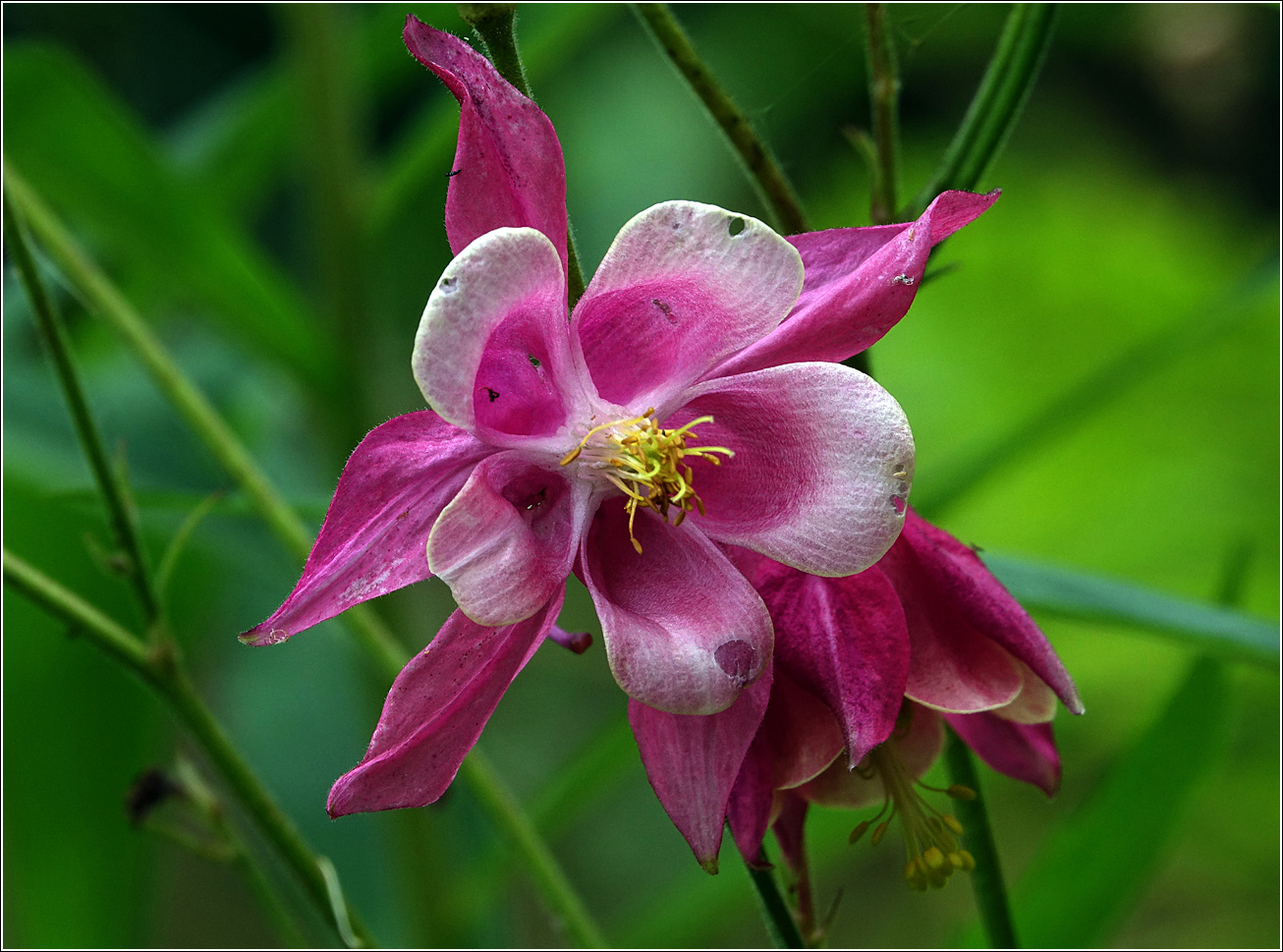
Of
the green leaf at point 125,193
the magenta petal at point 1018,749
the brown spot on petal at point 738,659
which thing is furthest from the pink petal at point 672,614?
the green leaf at point 125,193

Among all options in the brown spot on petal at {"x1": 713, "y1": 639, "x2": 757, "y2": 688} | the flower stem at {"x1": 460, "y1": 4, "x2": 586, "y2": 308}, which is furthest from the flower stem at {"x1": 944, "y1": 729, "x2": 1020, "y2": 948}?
the flower stem at {"x1": 460, "y1": 4, "x2": 586, "y2": 308}

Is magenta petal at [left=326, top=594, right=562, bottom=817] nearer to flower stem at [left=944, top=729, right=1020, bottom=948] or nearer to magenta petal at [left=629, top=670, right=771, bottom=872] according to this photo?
magenta petal at [left=629, top=670, right=771, bottom=872]

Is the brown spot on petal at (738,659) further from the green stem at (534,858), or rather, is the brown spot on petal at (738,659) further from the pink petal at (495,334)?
the green stem at (534,858)

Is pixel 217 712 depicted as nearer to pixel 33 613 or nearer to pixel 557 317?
pixel 33 613

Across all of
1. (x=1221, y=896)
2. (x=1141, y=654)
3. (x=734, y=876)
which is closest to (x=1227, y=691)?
(x=734, y=876)

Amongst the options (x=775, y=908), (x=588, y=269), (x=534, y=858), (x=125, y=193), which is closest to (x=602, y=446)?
(x=775, y=908)
